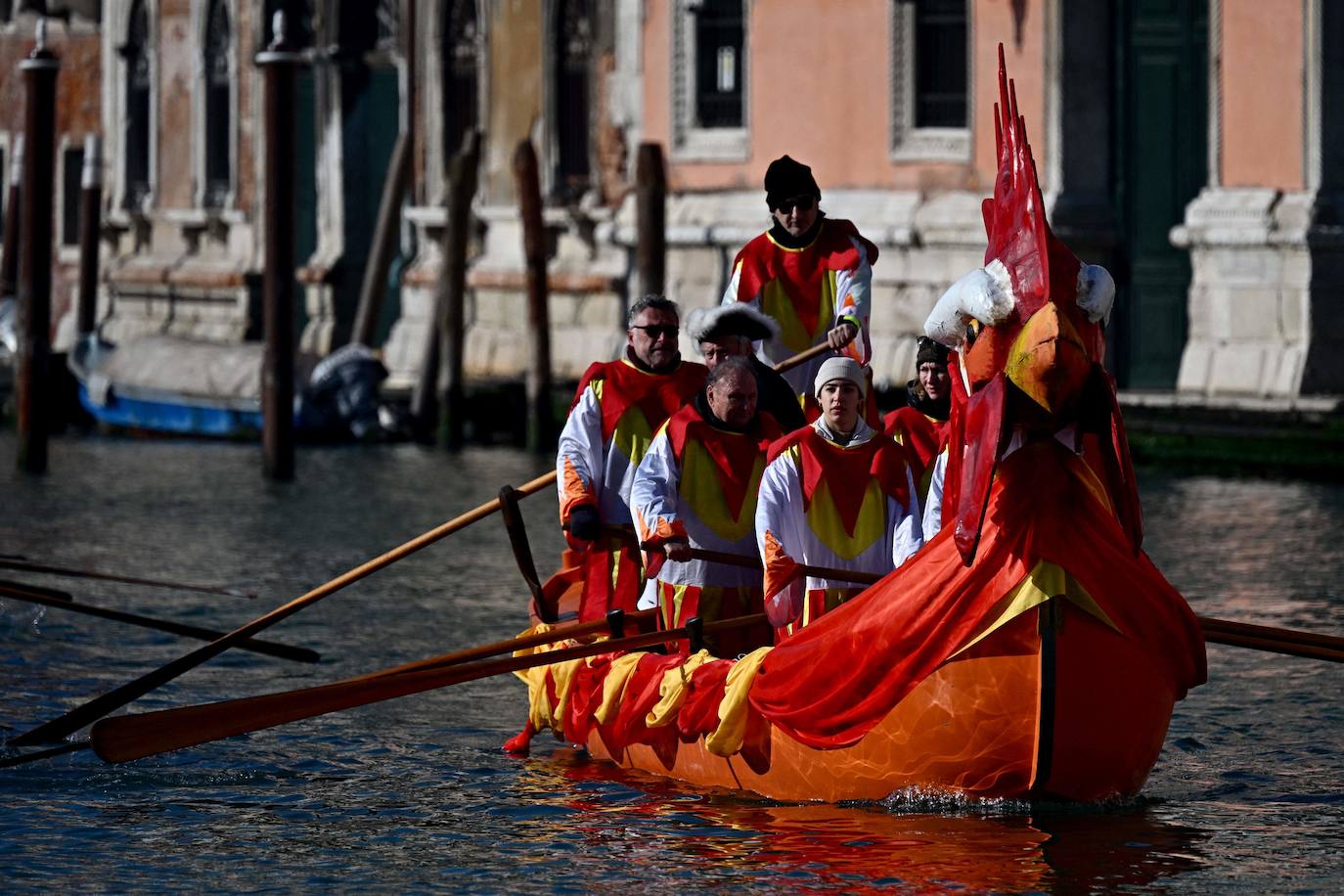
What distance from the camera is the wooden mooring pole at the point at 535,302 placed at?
20688mm

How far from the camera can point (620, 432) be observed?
32.3 ft

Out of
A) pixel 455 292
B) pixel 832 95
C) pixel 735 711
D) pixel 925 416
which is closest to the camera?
pixel 735 711

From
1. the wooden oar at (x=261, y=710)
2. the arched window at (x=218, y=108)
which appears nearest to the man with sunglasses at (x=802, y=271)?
the wooden oar at (x=261, y=710)

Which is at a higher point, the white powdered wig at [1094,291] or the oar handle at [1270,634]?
the white powdered wig at [1094,291]

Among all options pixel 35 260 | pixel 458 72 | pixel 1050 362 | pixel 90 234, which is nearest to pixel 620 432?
pixel 1050 362

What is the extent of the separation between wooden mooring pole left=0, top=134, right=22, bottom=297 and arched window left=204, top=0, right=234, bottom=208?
6.81 ft

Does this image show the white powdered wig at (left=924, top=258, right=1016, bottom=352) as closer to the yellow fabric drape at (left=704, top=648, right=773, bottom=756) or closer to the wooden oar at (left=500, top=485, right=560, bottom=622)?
the yellow fabric drape at (left=704, top=648, right=773, bottom=756)

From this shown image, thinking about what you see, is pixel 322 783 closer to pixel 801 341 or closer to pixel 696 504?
pixel 696 504

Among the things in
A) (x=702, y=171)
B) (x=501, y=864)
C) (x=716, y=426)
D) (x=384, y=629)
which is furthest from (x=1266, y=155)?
(x=501, y=864)

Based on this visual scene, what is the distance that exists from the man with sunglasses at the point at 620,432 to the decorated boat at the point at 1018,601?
65.3 inches

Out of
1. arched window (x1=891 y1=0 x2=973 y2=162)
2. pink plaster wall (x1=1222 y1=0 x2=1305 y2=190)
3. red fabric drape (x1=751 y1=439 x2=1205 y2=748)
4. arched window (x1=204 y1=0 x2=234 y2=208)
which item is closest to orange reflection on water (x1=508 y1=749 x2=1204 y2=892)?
red fabric drape (x1=751 y1=439 x2=1205 y2=748)

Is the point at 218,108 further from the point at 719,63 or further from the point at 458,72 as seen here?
the point at 719,63

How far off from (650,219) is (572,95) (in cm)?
498

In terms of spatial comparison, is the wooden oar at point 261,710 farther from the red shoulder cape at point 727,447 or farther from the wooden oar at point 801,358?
the wooden oar at point 801,358
